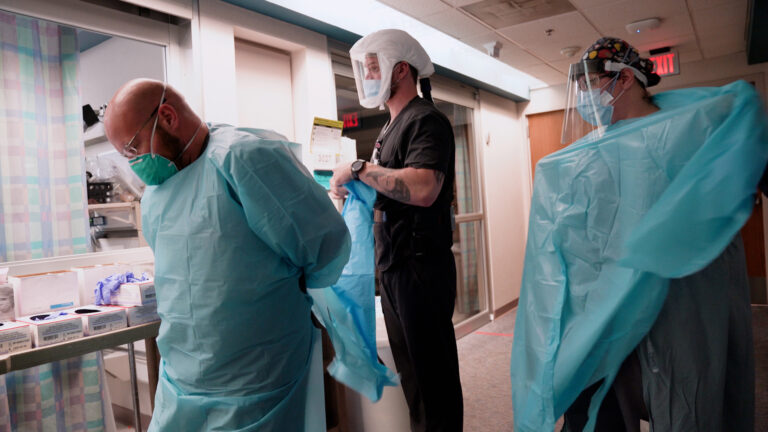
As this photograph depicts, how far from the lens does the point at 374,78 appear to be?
A: 1.68m

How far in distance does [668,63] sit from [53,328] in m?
4.29

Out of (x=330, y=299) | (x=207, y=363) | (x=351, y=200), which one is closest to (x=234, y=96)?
(x=351, y=200)

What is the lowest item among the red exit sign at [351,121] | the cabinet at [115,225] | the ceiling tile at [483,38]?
the cabinet at [115,225]

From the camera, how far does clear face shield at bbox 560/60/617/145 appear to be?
1392 millimetres

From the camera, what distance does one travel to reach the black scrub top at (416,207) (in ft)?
4.88

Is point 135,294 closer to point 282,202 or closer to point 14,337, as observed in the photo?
point 14,337

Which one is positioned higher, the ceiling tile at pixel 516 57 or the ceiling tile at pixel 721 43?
the ceiling tile at pixel 721 43

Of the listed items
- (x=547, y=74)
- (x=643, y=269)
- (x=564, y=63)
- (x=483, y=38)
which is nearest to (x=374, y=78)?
(x=643, y=269)

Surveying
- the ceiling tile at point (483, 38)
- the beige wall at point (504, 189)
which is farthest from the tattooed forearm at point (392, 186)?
the beige wall at point (504, 189)

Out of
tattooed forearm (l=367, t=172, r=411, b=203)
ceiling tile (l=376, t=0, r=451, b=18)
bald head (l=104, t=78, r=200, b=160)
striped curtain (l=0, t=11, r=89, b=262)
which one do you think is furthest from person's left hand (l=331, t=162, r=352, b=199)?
ceiling tile (l=376, t=0, r=451, b=18)

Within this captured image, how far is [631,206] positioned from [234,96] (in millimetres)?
1748

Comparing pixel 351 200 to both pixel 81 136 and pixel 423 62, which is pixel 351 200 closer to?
pixel 423 62

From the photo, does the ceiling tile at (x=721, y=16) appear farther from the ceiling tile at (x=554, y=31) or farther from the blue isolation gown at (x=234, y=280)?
the blue isolation gown at (x=234, y=280)

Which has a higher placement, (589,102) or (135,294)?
(589,102)
